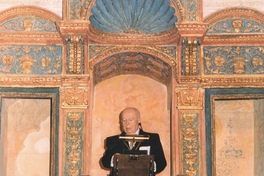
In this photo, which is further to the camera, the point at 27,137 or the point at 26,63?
the point at 27,137

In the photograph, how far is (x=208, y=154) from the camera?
8.55 m

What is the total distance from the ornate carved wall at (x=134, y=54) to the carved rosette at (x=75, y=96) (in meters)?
0.01

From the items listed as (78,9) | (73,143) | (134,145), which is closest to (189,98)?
(134,145)

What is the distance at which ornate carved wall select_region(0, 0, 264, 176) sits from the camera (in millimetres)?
8477

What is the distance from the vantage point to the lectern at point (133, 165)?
7.75 metres

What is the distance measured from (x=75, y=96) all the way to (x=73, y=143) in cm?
61

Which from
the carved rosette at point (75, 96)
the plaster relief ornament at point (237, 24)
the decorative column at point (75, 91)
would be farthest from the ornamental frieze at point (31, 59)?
the plaster relief ornament at point (237, 24)

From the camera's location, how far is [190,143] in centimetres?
845

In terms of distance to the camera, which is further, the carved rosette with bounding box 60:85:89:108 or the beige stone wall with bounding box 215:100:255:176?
the beige stone wall with bounding box 215:100:255:176

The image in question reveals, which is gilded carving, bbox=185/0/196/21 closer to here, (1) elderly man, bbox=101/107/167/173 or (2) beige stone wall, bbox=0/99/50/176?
(1) elderly man, bbox=101/107/167/173

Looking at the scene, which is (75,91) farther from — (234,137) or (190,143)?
(234,137)

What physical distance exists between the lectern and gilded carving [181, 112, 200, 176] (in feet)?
2.48

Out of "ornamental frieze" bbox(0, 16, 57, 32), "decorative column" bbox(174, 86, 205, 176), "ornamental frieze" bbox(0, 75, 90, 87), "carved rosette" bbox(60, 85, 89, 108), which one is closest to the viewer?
"decorative column" bbox(174, 86, 205, 176)

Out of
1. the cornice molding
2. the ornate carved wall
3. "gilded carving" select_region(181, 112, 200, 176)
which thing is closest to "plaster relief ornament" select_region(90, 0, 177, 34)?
the ornate carved wall
